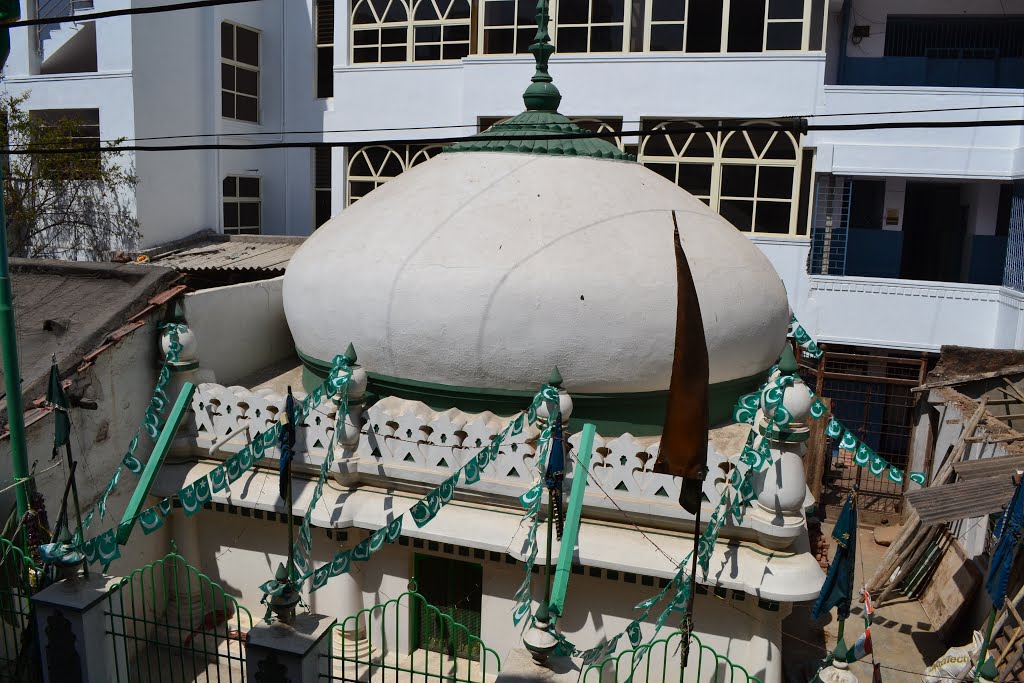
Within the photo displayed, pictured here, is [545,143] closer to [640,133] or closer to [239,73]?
[640,133]

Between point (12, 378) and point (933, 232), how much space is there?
19270 millimetres

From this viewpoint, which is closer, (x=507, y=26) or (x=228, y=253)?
(x=228, y=253)

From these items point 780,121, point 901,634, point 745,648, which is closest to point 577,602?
point 745,648

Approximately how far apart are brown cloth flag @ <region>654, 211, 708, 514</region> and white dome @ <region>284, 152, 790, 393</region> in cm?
340

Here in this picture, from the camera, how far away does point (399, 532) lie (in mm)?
7891

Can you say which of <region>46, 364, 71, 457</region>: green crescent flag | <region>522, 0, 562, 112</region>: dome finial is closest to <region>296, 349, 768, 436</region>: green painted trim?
<region>46, 364, 71, 457</region>: green crescent flag

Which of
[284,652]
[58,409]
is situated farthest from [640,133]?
[58,409]

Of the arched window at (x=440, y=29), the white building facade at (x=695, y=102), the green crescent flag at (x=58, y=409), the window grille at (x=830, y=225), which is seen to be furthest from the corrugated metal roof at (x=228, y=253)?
the window grille at (x=830, y=225)

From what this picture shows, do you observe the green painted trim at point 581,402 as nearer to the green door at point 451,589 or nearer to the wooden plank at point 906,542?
the green door at point 451,589

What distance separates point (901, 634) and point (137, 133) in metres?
18.0

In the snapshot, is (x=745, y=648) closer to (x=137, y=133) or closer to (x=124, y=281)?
(x=124, y=281)

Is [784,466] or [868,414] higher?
[784,466]

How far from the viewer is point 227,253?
56.4 feet

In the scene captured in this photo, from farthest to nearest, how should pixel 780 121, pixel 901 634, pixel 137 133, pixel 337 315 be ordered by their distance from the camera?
pixel 137 133, pixel 780 121, pixel 901 634, pixel 337 315
